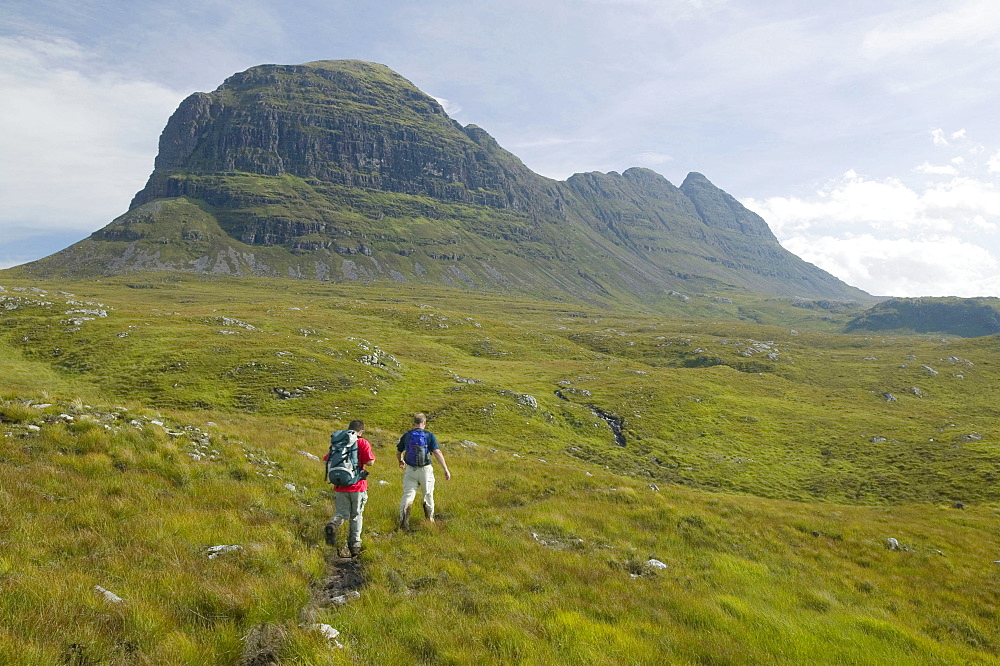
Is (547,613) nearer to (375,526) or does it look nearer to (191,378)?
(375,526)

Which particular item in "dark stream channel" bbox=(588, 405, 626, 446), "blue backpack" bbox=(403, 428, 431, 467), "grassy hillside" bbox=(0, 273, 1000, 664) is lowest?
"dark stream channel" bbox=(588, 405, 626, 446)

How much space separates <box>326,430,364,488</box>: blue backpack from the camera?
1092 cm

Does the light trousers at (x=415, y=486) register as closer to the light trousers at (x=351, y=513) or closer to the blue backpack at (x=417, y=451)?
the blue backpack at (x=417, y=451)

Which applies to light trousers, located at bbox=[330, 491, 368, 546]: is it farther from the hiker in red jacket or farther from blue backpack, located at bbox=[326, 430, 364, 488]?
blue backpack, located at bbox=[326, 430, 364, 488]

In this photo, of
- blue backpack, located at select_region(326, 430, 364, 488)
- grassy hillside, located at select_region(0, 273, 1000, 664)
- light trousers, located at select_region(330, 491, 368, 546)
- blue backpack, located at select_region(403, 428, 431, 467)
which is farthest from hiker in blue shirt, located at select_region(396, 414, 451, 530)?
light trousers, located at select_region(330, 491, 368, 546)

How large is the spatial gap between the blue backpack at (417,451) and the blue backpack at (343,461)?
209 centimetres

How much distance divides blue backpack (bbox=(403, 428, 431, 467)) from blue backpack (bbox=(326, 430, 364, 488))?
6.86 feet

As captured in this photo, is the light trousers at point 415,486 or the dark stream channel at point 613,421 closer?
the light trousers at point 415,486

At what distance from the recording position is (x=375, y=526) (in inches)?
496

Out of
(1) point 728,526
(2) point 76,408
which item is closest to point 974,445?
(1) point 728,526

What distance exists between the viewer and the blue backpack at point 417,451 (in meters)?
13.2

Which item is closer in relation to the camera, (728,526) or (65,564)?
(65,564)

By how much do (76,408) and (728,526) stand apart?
2340 centimetres

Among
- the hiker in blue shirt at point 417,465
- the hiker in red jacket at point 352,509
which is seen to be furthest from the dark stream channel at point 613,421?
the hiker in red jacket at point 352,509
